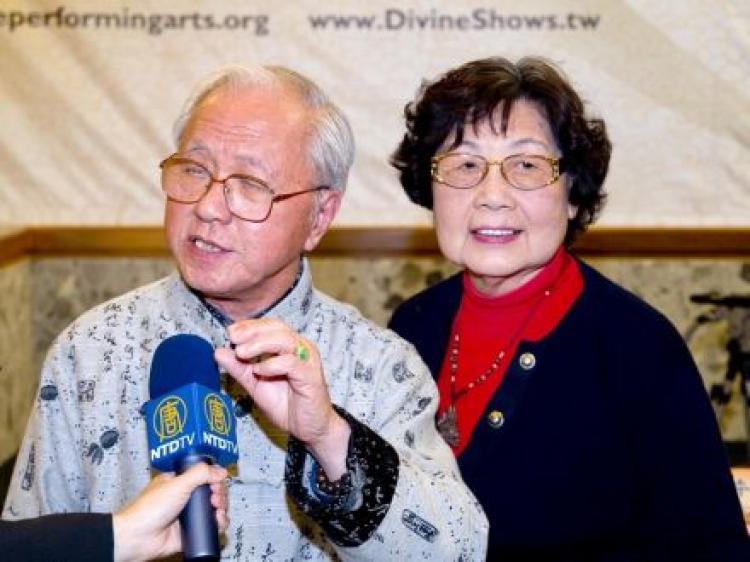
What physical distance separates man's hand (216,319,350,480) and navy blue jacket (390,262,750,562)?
63 cm

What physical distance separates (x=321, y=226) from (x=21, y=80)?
8.71 feet

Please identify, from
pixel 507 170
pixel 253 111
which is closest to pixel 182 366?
pixel 253 111

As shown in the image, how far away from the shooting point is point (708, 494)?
2.27 metres

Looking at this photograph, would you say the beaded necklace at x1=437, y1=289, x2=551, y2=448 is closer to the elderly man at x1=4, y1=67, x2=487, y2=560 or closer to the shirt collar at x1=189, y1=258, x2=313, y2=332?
the elderly man at x1=4, y1=67, x2=487, y2=560

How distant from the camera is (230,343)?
6.74ft

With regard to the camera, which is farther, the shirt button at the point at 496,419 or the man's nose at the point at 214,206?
the shirt button at the point at 496,419

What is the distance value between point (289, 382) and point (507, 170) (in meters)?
0.87

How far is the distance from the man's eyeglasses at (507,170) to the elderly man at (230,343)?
0.32 meters

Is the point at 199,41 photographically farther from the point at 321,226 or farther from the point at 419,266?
the point at 321,226

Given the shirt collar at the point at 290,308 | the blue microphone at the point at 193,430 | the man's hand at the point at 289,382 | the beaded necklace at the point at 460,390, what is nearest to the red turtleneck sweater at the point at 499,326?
the beaded necklace at the point at 460,390

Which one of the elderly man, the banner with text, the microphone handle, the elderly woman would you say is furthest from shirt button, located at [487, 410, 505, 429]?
the banner with text

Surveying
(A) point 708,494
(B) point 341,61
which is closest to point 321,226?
(A) point 708,494

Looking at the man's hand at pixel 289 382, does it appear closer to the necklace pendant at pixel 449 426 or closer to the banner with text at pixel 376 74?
the necklace pendant at pixel 449 426

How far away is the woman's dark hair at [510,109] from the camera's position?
2479 mm
